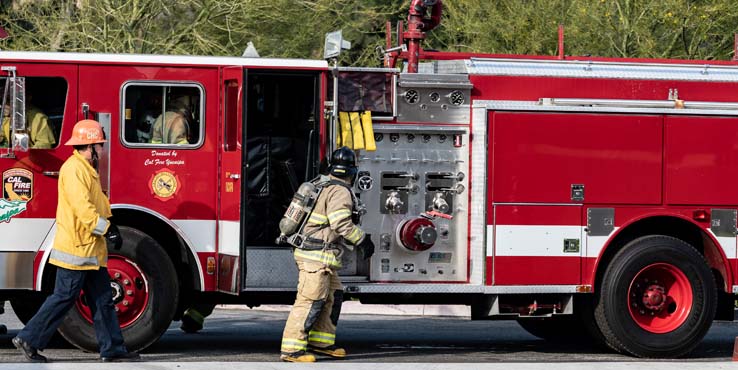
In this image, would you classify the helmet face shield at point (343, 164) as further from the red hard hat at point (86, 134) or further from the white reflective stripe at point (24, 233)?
the white reflective stripe at point (24, 233)

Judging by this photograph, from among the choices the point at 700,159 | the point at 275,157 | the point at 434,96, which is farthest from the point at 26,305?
the point at 700,159

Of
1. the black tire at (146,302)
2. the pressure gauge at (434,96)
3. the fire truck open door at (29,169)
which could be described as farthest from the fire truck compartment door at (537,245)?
the fire truck open door at (29,169)

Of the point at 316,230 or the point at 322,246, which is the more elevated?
the point at 316,230

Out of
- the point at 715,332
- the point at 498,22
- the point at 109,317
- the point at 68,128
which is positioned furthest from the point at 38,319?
the point at 498,22

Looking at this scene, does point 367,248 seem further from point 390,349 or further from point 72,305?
point 72,305

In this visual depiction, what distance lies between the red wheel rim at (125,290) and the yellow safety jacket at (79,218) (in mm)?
549

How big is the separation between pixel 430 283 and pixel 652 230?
1.95 m

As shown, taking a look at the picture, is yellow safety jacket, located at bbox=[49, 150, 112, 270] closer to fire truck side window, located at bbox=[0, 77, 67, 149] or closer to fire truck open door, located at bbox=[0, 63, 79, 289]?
fire truck open door, located at bbox=[0, 63, 79, 289]

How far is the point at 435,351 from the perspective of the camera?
11.0 m

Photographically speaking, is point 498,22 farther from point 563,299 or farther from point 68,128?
point 68,128

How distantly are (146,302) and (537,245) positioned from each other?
10.1 ft

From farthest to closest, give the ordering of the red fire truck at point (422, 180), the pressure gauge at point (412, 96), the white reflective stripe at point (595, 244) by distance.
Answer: the white reflective stripe at point (595, 244), the pressure gauge at point (412, 96), the red fire truck at point (422, 180)

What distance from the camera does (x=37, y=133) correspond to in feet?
30.9

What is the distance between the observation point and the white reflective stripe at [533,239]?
33.1 ft
